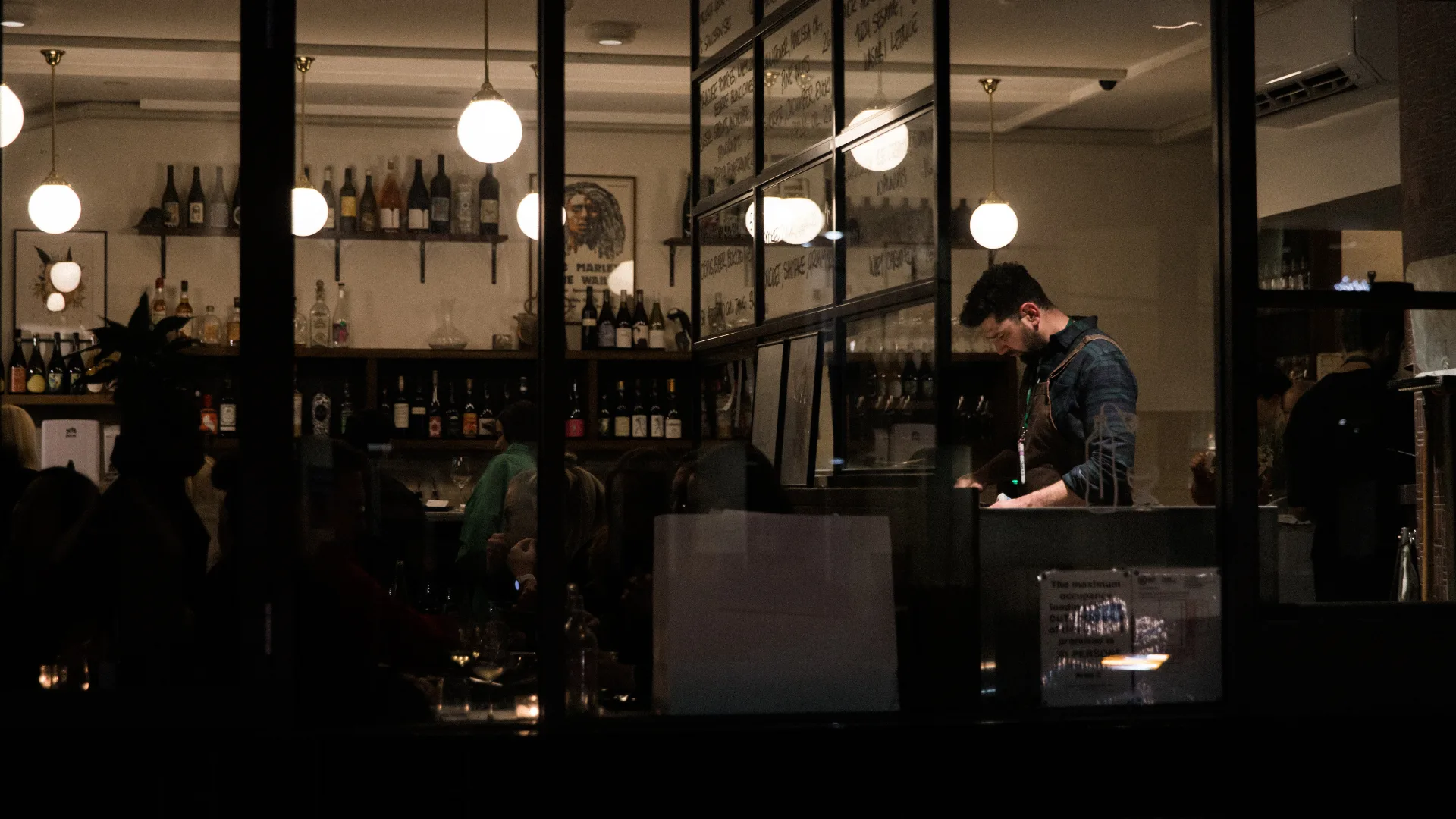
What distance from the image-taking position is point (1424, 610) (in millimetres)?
2574

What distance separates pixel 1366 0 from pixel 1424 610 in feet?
4.32

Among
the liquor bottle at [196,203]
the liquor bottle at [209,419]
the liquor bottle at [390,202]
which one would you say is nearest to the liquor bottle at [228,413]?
the liquor bottle at [209,419]

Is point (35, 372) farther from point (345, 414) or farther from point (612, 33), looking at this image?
point (612, 33)

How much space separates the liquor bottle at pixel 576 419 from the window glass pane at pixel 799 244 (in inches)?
26.9

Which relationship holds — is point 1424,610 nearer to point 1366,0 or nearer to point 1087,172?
point 1366,0

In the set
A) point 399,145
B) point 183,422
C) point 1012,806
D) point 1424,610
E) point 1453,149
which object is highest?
point 399,145

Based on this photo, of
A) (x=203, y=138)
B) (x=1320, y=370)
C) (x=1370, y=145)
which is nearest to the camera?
(x=1320, y=370)

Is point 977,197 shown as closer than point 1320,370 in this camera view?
No

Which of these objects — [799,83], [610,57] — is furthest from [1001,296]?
[610,57]

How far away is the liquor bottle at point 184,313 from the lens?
258 centimetres

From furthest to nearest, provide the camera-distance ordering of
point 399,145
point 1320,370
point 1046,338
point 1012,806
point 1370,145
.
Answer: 1. point 399,145
2. point 1046,338
3. point 1370,145
4. point 1320,370
5. point 1012,806

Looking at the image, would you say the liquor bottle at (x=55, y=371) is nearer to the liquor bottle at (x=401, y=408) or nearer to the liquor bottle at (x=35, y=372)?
the liquor bottle at (x=35, y=372)

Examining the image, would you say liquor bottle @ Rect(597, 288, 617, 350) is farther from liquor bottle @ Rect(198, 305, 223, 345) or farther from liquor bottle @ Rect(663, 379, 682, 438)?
liquor bottle @ Rect(198, 305, 223, 345)

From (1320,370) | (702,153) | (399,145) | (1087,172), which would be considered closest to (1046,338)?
(702,153)
